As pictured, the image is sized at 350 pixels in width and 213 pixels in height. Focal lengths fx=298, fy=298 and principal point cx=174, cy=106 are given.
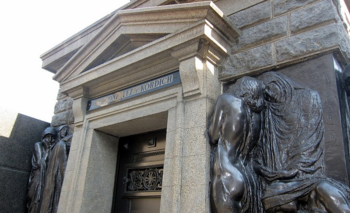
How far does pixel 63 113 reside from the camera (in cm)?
629

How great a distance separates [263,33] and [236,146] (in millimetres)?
1481

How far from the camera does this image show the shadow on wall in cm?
568

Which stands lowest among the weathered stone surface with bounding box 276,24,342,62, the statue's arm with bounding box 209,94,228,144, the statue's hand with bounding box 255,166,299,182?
the statue's hand with bounding box 255,166,299,182

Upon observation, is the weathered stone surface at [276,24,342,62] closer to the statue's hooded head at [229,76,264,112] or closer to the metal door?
the statue's hooded head at [229,76,264,112]

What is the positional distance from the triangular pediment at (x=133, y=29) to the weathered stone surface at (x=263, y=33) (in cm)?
47

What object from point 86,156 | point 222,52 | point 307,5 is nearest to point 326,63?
point 307,5

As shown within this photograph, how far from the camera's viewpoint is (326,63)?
304 cm

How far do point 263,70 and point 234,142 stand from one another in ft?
3.15

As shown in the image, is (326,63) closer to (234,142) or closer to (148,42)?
(234,142)

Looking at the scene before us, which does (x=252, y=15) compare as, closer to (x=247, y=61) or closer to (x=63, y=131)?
(x=247, y=61)

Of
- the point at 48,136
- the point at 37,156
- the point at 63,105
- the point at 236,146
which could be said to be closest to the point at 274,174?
the point at 236,146

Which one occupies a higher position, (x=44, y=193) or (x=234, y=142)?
(x=234, y=142)

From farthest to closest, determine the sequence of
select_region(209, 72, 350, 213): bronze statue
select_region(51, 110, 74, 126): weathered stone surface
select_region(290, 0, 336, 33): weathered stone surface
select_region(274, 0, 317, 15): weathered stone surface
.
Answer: select_region(51, 110, 74, 126): weathered stone surface, select_region(274, 0, 317, 15): weathered stone surface, select_region(290, 0, 336, 33): weathered stone surface, select_region(209, 72, 350, 213): bronze statue

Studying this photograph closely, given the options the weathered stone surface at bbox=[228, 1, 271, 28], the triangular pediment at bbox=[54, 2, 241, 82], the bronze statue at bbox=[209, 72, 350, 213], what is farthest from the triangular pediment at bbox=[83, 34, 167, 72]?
the bronze statue at bbox=[209, 72, 350, 213]
